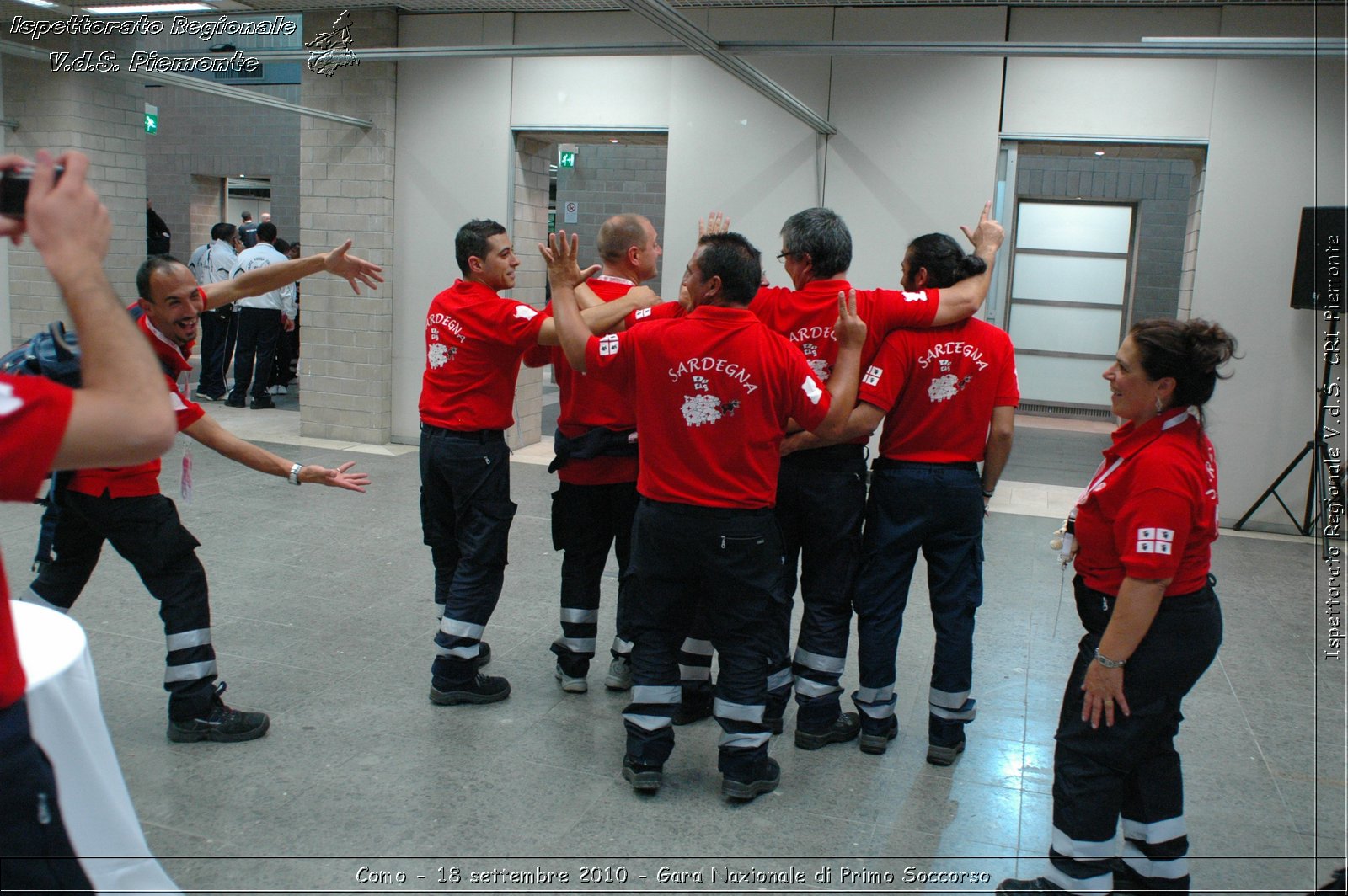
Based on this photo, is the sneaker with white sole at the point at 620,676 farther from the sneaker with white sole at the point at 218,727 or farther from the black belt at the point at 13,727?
the black belt at the point at 13,727

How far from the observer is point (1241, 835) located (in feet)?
10.6

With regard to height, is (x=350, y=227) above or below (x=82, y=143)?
below

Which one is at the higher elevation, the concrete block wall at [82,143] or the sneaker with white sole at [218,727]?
the concrete block wall at [82,143]

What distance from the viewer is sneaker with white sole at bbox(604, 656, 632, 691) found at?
4172 mm

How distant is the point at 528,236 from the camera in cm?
900

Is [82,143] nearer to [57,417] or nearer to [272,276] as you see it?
[272,276]

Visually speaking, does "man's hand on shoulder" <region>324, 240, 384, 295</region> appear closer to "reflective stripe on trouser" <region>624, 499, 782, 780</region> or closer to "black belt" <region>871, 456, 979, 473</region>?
"reflective stripe on trouser" <region>624, 499, 782, 780</region>

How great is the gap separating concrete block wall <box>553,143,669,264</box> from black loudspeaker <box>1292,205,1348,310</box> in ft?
26.4

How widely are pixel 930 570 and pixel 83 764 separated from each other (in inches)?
101

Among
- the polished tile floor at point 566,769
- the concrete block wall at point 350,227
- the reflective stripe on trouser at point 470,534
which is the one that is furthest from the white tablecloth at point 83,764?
the concrete block wall at point 350,227

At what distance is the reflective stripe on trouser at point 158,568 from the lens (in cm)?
338

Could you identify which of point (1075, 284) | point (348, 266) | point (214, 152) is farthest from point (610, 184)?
point (348, 266)

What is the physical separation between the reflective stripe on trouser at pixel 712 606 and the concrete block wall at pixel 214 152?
1554 cm

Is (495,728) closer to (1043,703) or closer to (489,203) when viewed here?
(1043,703)
